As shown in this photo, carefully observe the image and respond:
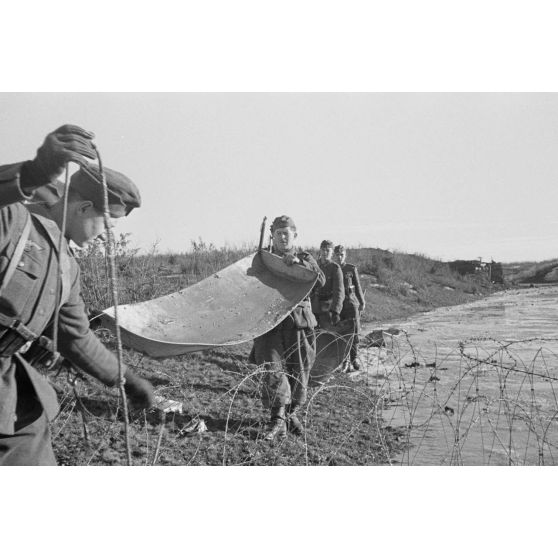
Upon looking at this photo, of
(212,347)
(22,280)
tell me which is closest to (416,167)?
(212,347)

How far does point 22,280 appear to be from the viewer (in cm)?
273

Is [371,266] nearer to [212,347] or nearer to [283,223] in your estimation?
[283,223]

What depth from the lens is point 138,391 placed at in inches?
121

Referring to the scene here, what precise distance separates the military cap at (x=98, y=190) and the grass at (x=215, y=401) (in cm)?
47

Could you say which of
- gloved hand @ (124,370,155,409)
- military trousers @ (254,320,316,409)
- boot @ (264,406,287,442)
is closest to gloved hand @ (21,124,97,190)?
gloved hand @ (124,370,155,409)

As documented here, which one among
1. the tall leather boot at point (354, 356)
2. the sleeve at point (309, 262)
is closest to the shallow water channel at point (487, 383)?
the tall leather boot at point (354, 356)

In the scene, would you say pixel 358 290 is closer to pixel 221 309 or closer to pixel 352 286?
pixel 352 286

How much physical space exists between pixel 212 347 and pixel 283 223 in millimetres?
933

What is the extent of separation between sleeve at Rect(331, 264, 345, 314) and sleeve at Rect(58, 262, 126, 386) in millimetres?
2505

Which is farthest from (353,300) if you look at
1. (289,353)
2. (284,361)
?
(284,361)

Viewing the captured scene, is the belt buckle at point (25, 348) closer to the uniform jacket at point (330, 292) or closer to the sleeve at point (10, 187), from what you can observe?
the sleeve at point (10, 187)

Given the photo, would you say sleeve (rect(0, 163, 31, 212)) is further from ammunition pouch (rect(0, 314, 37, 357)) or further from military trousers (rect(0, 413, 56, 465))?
military trousers (rect(0, 413, 56, 465))

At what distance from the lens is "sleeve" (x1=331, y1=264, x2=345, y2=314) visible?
5.18m

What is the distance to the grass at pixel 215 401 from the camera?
4.10m
